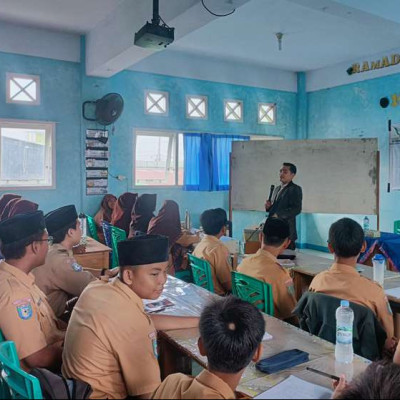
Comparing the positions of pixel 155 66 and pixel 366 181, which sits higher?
pixel 155 66

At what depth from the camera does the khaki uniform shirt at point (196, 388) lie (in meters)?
1.02

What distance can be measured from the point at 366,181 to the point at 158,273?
4939 millimetres

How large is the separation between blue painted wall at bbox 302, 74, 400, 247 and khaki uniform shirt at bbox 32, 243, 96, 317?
17.5 ft

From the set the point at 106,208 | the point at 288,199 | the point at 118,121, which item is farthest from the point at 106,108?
the point at 288,199

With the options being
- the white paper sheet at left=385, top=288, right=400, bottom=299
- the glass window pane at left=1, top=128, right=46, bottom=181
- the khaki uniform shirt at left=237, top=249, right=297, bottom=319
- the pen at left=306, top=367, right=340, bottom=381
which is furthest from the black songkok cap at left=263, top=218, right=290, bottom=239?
the glass window pane at left=1, top=128, right=46, bottom=181

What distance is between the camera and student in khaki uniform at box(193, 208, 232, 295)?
3079 millimetres

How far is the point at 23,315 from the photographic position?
5.56ft

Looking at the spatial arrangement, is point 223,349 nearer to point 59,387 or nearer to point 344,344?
point 59,387

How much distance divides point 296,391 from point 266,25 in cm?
486

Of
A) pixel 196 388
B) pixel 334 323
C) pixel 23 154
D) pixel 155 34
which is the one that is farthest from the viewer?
pixel 23 154

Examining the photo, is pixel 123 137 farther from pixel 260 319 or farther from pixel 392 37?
pixel 260 319

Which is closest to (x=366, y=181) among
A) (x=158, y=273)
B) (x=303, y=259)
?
(x=303, y=259)

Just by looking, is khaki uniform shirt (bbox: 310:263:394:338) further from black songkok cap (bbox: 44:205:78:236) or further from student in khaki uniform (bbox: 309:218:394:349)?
black songkok cap (bbox: 44:205:78:236)

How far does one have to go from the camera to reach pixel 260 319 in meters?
1.20
